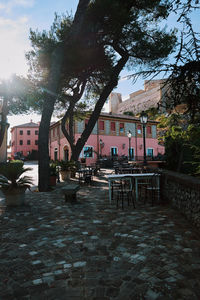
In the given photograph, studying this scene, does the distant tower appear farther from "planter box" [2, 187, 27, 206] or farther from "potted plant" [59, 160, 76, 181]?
"planter box" [2, 187, 27, 206]

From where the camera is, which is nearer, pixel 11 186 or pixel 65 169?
pixel 11 186

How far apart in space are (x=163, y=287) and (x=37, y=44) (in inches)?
487

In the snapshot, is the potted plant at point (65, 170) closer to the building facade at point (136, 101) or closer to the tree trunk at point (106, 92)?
the tree trunk at point (106, 92)

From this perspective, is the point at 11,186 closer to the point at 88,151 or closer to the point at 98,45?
the point at 98,45

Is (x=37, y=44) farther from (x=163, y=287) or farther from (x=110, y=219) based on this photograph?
(x=163, y=287)

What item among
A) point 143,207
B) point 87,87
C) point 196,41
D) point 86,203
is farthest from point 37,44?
point 196,41

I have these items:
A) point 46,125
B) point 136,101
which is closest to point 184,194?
point 46,125

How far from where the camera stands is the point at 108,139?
89.0 ft

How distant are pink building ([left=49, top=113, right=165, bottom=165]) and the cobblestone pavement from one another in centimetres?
1996

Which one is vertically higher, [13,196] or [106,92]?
[106,92]

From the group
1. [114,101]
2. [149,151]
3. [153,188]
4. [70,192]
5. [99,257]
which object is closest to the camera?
[99,257]

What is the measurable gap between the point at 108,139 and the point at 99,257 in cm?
2468

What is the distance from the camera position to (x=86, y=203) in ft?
20.2

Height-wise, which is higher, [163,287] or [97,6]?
[97,6]
